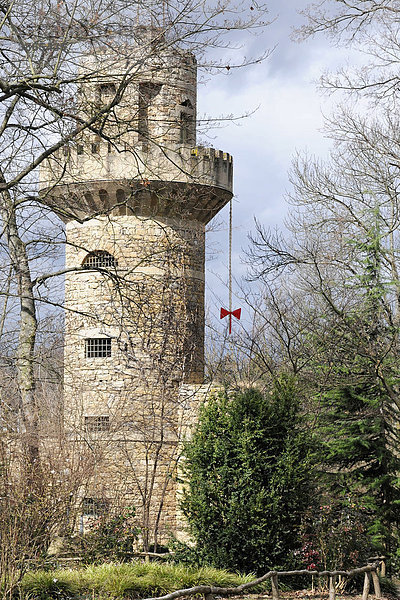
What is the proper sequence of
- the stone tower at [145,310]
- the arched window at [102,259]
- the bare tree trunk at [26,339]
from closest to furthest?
1. the bare tree trunk at [26,339]
2. the stone tower at [145,310]
3. the arched window at [102,259]

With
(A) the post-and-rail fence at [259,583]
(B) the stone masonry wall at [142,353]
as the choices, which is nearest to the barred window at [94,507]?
(B) the stone masonry wall at [142,353]

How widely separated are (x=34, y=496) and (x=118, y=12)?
245 inches

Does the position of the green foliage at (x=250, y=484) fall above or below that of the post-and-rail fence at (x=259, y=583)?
above

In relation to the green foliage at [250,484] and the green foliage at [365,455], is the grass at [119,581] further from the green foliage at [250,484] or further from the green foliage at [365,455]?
the green foliage at [365,455]

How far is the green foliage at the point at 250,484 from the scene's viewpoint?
1091 cm

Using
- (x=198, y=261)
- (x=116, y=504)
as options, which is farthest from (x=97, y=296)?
(x=116, y=504)

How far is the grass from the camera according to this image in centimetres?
923

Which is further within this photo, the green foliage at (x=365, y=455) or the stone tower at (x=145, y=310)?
the stone tower at (x=145, y=310)

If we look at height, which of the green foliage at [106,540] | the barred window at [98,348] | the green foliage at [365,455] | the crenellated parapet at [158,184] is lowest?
the green foliage at [106,540]

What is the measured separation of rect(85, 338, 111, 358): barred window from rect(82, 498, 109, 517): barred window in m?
5.32

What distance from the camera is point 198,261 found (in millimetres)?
19844

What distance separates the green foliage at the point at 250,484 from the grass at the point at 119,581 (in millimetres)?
535

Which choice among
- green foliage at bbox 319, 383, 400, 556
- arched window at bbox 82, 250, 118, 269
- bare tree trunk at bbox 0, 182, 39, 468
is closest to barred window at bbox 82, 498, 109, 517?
bare tree trunk at bbox 0, 182, 39, 468

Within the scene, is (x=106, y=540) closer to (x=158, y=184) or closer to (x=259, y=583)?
(x=259, y=583)
